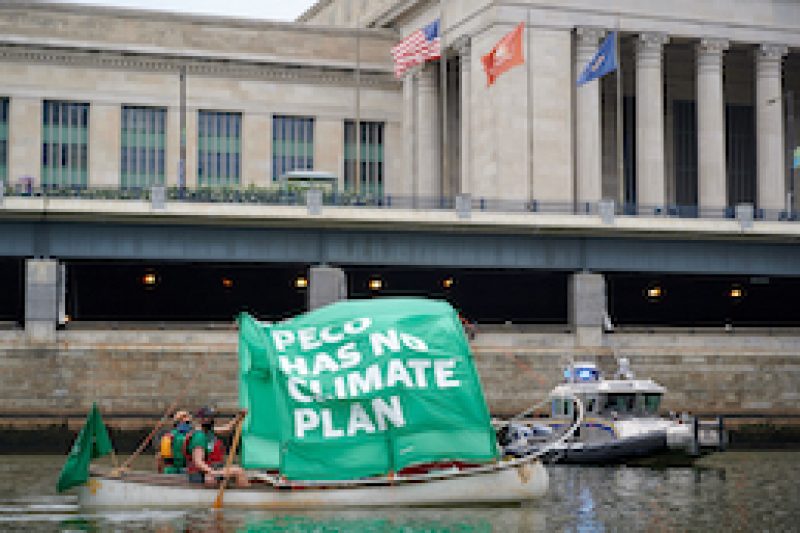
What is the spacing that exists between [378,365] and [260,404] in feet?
9.83

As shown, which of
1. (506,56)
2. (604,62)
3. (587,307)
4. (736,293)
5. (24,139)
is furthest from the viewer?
(24,139)

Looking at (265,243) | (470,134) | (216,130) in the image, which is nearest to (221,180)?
(216,130)

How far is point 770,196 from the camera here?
3142 inches

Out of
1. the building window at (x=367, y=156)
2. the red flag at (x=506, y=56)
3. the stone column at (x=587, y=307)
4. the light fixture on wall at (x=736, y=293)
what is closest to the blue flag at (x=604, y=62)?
the red flag at (x=506, y=56)

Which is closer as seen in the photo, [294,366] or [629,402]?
[294,366]

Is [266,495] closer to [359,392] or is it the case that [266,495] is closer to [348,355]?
[359,392]

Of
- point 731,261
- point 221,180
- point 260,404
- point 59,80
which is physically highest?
point 59,80

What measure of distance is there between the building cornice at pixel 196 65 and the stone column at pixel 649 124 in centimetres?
1777

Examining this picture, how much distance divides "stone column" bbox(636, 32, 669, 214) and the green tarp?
4653 centimetres

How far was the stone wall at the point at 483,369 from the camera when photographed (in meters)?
52.3

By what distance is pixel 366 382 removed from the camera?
3148 centimetres

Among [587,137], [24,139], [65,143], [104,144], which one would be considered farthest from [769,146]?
[24,139]

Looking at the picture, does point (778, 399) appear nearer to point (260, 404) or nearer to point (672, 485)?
point (672, 485)

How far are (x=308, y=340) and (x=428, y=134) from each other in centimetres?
5427
